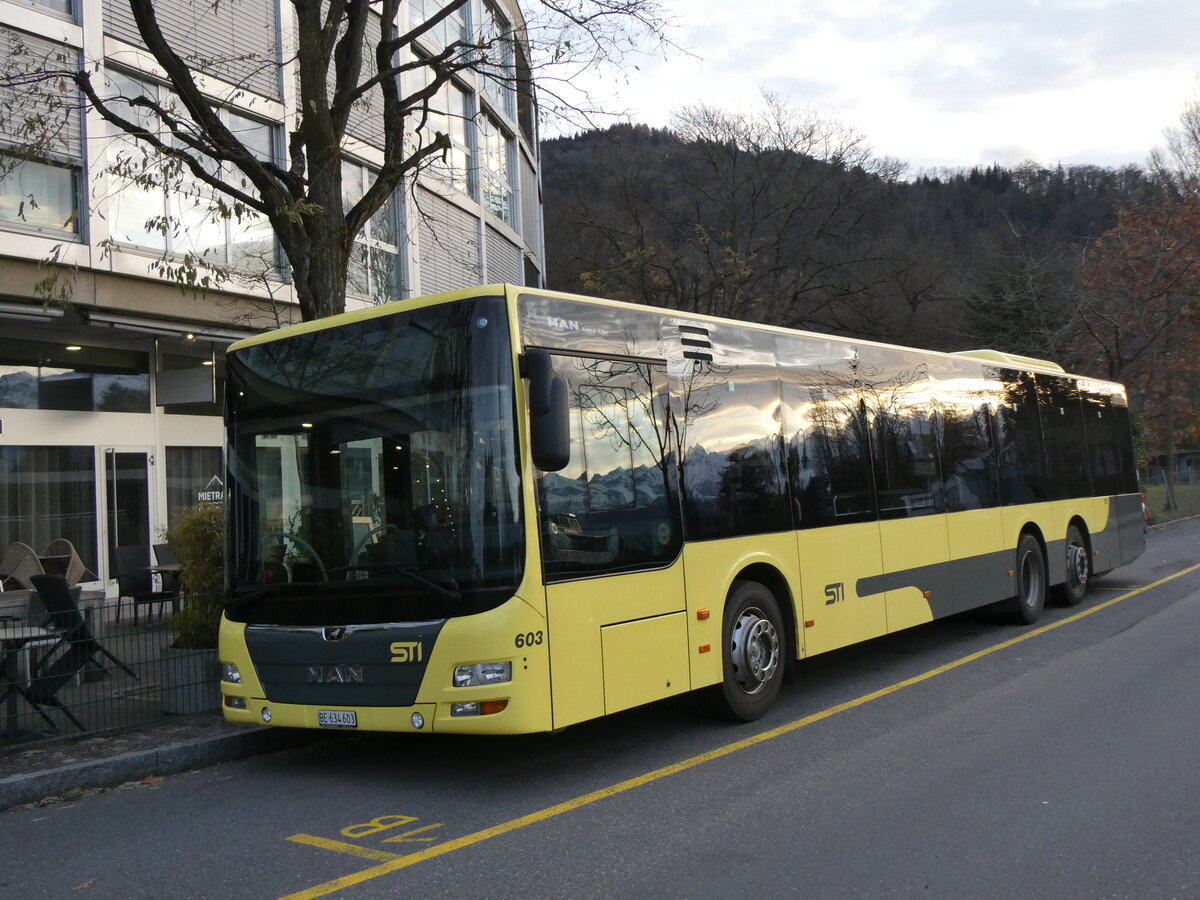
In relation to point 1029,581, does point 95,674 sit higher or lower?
higher

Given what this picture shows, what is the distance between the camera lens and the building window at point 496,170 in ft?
79.9

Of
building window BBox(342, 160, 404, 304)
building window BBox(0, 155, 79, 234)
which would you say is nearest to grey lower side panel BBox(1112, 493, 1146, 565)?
building window BBox(342, 160, 404, 304)

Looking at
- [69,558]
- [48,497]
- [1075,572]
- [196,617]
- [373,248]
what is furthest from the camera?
[373,248]

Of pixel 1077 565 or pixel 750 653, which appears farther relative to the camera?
pixel 1077 565

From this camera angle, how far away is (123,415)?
52.5ft

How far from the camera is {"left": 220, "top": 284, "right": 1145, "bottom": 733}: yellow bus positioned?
6.09 meters

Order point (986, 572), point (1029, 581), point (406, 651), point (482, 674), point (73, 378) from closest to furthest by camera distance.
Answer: point (482, 674), point (406, 651), point (986, 572), point (1029, 581), point (73, 378)

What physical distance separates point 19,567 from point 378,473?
363 inches

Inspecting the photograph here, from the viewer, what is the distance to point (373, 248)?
58.8 ft

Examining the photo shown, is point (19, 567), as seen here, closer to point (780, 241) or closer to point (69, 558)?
point (69, 558)

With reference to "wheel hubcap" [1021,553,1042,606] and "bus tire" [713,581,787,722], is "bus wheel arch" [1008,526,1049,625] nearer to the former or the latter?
"wheel hubcap" [1021,553,1042,606]

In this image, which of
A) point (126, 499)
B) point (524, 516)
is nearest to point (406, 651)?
point (524, 516)

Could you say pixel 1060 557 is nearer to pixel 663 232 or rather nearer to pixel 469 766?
pixel 469 766

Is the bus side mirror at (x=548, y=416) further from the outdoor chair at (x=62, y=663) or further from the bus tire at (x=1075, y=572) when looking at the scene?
the bus tire at (x=1075, y=572)
